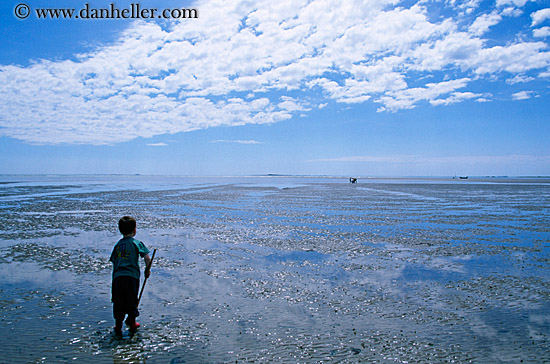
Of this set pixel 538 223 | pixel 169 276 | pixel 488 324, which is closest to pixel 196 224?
pixel 169 276

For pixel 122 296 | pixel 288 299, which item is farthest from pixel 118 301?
pixel 288 299

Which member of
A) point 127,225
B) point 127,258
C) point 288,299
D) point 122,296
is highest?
point 127,225

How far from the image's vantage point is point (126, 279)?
6117 mm

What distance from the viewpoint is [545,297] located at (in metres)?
8.15

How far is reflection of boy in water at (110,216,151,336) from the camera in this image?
20.0 ft

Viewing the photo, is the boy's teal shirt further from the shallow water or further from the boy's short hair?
the shallow water

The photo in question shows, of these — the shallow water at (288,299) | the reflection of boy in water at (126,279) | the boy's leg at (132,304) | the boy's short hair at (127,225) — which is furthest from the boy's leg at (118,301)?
the boy's short hair at (127,225)

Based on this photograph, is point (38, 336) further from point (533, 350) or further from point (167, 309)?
point (533, 350)

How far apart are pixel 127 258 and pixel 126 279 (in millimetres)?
355

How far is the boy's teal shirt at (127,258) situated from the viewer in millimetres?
6133

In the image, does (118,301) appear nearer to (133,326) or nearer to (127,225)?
(133,326)

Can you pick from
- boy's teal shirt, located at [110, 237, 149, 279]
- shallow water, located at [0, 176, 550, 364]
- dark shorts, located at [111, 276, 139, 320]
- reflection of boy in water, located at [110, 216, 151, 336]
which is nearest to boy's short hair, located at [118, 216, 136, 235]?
reflection of boy in water, located at [110, 216, 151, 336]

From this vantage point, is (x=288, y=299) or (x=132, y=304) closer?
(x=132, y=304)

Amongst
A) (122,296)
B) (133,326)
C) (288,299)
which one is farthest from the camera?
(288,299)
